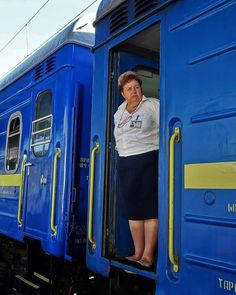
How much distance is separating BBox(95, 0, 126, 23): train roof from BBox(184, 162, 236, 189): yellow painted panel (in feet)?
5.63

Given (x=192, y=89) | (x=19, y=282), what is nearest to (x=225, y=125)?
(x=192, y=89)

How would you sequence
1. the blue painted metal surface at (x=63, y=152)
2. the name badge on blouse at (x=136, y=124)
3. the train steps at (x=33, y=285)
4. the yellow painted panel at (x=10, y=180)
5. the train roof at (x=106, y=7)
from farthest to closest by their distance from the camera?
the yellow painted panel at (x=10, y=180), the train steps at (x=33, y=285), the blue painted metal surface at (x=63, y=152), the train roof at (x=106, y=7), the name badge on blouse at (x=136, y=124)

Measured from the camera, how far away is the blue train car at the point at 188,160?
2312 millimetres

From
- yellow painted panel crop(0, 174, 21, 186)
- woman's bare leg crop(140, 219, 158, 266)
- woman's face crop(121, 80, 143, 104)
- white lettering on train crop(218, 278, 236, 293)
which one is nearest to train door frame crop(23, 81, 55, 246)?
yellow painted panel crop(0, 174, 21, 186)

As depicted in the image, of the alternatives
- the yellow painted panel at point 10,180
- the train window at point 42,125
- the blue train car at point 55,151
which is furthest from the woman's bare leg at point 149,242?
the yellow painted panel at point 10,180

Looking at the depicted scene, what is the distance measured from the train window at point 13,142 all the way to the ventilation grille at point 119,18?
8.53 feet

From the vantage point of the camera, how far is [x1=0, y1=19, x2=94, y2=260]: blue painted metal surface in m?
4.35

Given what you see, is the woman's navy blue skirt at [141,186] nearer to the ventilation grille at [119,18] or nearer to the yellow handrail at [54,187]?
the ventilation grille at [119,18]

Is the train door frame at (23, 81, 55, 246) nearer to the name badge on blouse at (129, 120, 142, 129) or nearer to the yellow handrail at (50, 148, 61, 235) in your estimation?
the yellow handrail at (50, 148, 61, 235)

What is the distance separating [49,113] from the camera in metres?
4.90

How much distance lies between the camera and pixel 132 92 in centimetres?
338

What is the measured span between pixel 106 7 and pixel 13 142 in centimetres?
294

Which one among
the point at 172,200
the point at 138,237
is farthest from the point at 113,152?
the point at 172,200

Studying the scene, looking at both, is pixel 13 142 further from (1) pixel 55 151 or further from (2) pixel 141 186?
(2) pixel 141 186
